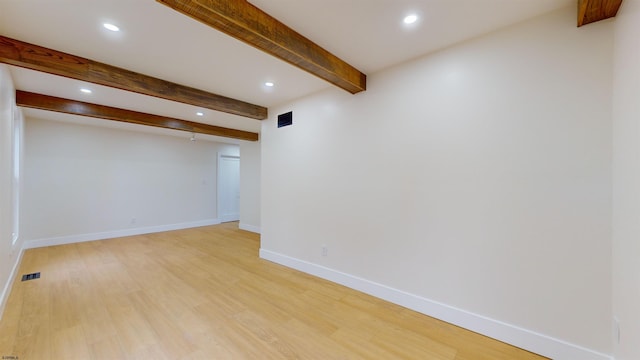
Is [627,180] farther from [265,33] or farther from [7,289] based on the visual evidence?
[7,289]

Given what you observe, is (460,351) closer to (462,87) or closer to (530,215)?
(530,215)

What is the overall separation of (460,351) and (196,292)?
106 inches

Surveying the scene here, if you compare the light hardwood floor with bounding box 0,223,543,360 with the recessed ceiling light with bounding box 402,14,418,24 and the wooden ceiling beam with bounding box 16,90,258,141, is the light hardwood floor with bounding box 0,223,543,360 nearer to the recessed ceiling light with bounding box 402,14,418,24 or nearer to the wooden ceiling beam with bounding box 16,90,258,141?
the wooden ceiling beam with bounding box 16,90,258,141

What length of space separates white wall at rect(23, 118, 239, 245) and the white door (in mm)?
261

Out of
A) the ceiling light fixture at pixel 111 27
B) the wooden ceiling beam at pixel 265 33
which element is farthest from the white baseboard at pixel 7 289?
the wooden ceiling beam at pixel 265 33

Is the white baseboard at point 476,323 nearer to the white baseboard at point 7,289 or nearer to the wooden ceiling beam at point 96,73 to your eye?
the wooden ceiling beam at point 96,73

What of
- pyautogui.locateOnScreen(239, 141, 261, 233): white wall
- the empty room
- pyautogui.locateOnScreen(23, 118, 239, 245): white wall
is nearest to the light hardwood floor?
the empty room

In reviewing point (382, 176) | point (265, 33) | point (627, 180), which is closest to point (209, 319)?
point (382, 176)

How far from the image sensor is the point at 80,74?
248cm

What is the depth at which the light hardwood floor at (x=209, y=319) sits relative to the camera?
74.5 inches

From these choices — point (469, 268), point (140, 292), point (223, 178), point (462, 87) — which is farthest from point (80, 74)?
point (223, 178)

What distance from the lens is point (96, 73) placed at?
Answer: 8.44 ft

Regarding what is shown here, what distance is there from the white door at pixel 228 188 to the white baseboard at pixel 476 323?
17.2ft

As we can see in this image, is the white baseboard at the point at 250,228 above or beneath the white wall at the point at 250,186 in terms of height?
beneath
